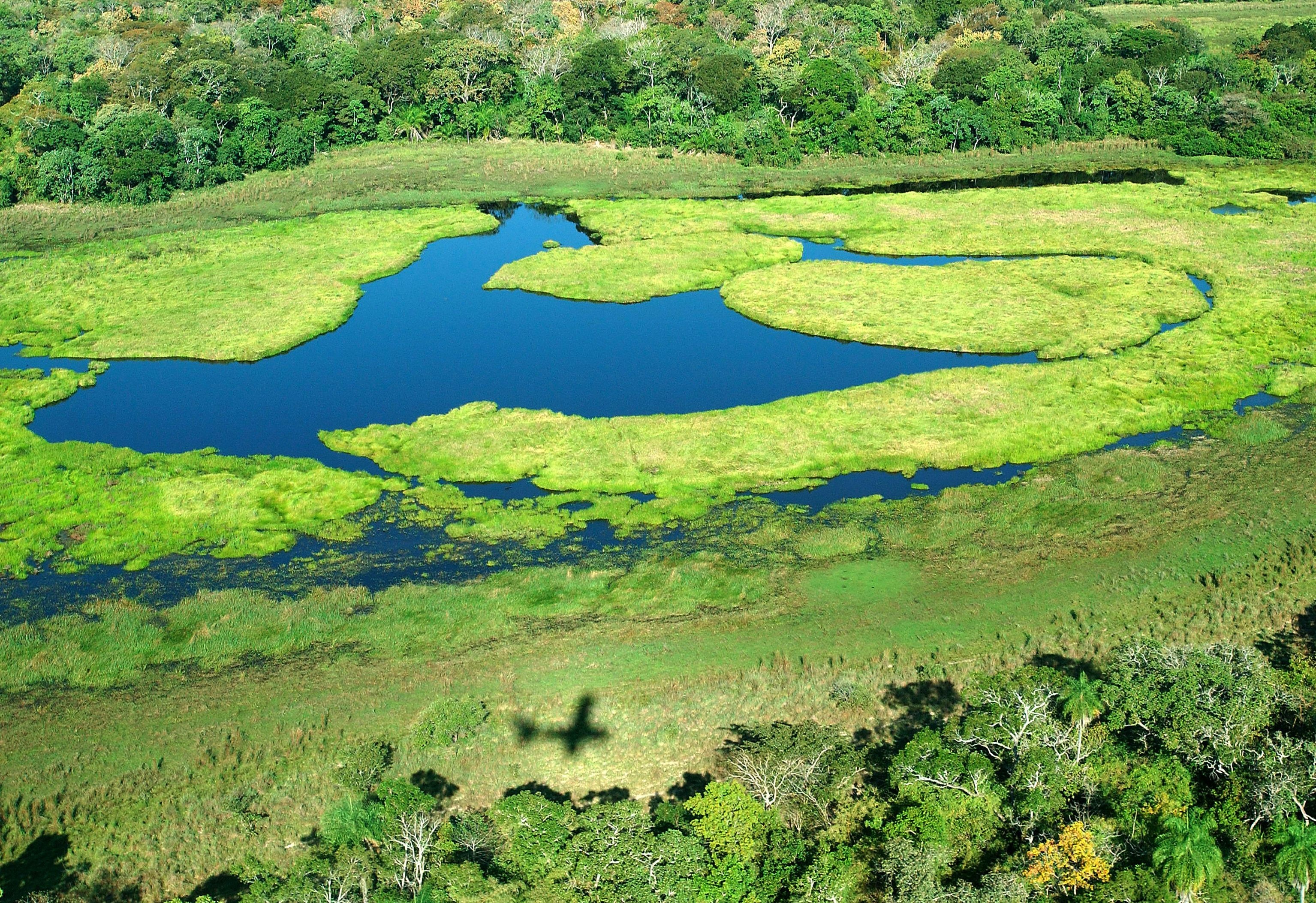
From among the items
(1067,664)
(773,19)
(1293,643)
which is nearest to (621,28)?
(773,19)

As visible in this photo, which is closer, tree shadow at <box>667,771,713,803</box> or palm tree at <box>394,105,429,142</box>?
tree shadow at <box>667,771,713,803</box>

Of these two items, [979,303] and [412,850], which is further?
[979,303]

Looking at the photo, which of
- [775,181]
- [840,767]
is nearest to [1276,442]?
[840,767]

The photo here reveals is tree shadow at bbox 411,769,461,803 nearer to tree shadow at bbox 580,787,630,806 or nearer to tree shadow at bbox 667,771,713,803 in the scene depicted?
tree shadow at bbox 580,787,630,806

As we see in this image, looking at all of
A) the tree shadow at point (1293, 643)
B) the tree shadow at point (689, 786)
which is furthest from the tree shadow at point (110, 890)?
the tree shadow at point (1293, 643)

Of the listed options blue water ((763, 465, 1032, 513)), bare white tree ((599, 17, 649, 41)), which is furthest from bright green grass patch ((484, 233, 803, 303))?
bare white tree ((599, 17, 649, 41))

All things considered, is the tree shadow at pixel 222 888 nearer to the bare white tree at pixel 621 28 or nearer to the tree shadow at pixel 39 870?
the tree shadow at pixel 39 870

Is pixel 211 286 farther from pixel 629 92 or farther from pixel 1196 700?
pixel 1196 700
